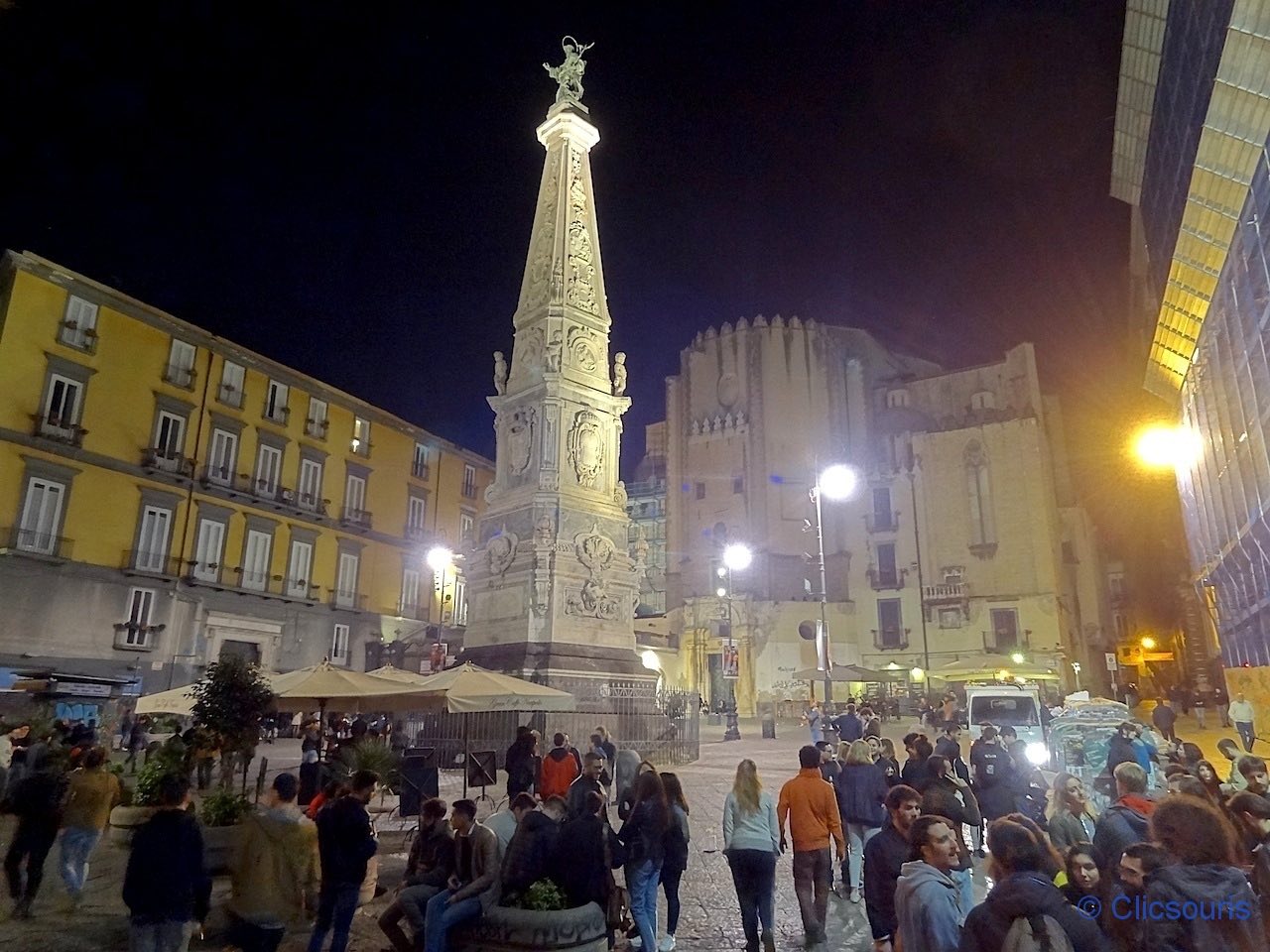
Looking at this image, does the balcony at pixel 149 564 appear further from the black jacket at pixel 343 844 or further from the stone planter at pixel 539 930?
the stone planter at pixel 539 930

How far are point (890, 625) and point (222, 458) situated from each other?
1434 inches

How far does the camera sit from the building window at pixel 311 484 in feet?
112

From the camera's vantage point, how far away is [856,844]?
776 cm

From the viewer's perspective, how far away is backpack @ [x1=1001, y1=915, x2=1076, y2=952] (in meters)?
2.85

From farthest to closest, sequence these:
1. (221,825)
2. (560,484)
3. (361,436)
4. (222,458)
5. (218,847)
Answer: (361,436)
(222,458)
(560,484)
(221,825)
(218,847)

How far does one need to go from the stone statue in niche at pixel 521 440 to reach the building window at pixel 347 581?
62.8 feet

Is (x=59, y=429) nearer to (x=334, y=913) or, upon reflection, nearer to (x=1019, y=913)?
(x=334, y=913)

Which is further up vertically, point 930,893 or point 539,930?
point 930,893

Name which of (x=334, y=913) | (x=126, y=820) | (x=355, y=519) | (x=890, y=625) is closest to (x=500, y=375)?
(x=126, y=820)

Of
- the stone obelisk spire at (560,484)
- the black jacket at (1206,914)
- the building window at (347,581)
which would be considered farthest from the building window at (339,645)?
the black jacket at (1206,914)

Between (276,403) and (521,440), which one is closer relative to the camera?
(521,440)

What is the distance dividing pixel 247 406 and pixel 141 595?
8.79 metres

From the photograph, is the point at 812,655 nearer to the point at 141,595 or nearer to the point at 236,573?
the point at 236,573

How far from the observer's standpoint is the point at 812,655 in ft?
143
